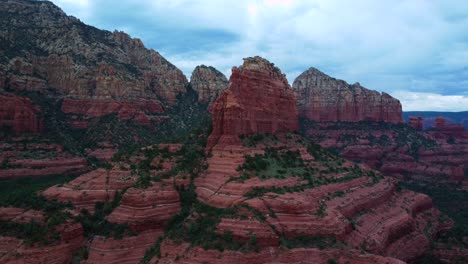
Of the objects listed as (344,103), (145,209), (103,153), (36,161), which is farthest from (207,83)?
(145,209)

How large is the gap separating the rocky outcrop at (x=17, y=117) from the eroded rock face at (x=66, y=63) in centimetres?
792

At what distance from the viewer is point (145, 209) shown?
52.8 metres

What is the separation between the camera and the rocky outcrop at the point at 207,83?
157000mm

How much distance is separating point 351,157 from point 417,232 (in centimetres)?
7686

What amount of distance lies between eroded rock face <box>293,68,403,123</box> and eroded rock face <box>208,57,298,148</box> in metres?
89.8

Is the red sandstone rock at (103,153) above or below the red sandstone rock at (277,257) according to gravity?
above

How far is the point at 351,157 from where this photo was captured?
142250 millimetres

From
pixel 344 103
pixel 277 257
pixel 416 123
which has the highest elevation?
pixel 344 103

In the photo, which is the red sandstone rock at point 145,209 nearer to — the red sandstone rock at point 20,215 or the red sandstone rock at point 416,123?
the red sandstone rock at point 20,215

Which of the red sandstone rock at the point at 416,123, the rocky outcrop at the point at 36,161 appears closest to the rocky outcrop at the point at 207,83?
the rocky outcrop at the point at 36,161

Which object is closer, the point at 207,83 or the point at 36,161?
the point at 36,161

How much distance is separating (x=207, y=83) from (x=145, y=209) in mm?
111417

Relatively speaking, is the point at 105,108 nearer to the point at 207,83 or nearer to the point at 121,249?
Result: the point at 207,83

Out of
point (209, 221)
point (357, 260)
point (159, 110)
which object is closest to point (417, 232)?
point (357, 260)
